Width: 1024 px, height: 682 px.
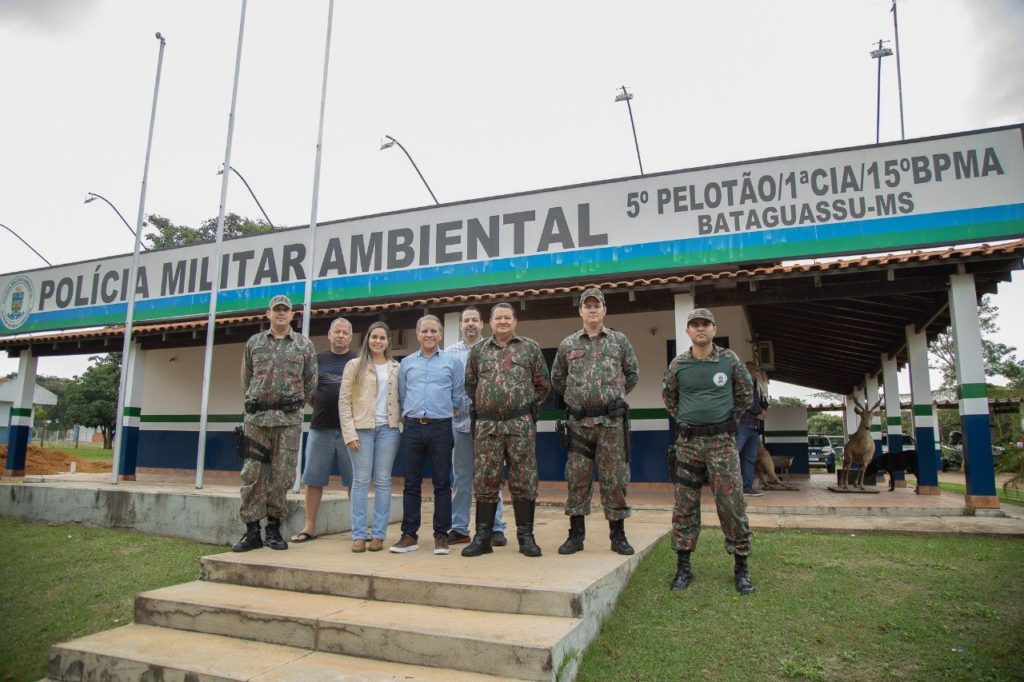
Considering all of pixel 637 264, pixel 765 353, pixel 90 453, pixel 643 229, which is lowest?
pixel 90 453

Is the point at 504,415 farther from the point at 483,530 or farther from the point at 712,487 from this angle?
the point at 712,487

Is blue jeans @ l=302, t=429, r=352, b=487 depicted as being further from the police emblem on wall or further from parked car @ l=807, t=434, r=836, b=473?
parked car @ l=807, t=434, r=836, b=473

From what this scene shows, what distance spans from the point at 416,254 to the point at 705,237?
15.3 feet

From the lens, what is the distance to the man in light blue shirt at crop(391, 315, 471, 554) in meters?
4.46

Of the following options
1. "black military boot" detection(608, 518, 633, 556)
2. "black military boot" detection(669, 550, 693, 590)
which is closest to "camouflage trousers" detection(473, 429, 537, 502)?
"black military boot" detection(608, 518, 633, 556)

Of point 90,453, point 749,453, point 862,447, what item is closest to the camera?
point 749,453

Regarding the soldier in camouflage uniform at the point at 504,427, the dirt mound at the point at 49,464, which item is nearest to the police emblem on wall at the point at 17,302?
the dirt mound at the point at 49,464

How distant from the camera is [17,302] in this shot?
570 inches

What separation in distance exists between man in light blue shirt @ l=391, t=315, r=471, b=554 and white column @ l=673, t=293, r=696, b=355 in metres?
4.41

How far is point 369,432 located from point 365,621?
1.56m

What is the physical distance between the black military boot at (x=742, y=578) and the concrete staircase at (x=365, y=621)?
0.69m

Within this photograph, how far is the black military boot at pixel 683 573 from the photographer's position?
4.10 metres

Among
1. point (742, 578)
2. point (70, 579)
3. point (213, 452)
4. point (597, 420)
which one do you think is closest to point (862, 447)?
point (742, 578)

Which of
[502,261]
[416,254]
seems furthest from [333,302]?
[502,261]
